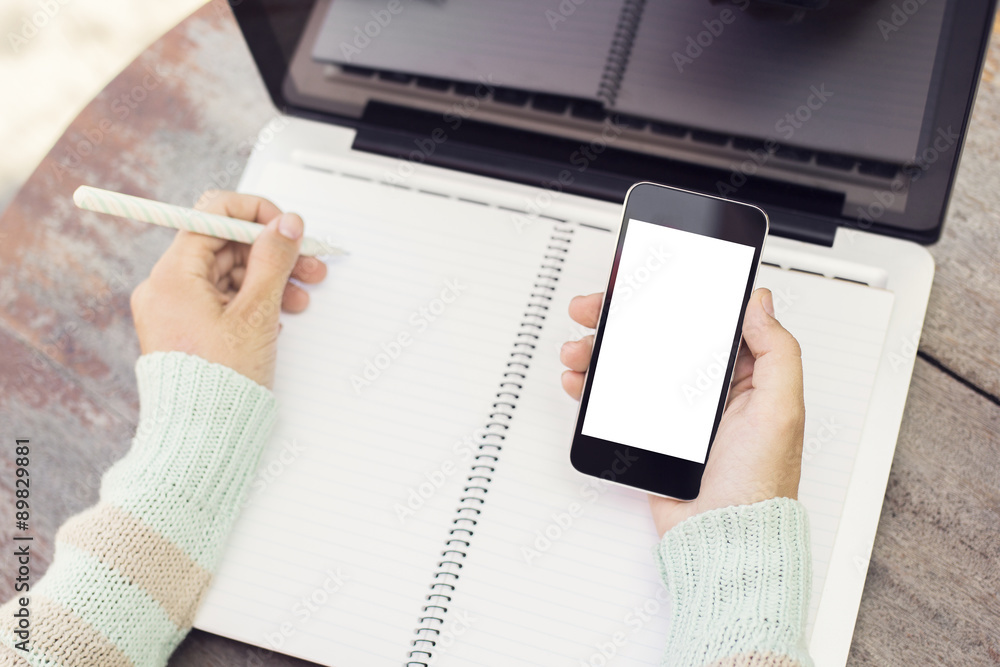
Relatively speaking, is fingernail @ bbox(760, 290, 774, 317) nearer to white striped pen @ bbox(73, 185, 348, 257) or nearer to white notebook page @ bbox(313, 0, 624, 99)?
white notebook page @ bbox(313, 0, 624, 99)

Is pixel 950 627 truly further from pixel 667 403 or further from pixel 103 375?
pixel 103 375

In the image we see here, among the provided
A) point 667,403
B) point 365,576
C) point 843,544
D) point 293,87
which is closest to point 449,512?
point 365,576

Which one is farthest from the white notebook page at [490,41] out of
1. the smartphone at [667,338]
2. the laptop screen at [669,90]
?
the smartphone at [667,338]

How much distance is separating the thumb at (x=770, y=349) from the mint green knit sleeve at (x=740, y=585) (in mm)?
79

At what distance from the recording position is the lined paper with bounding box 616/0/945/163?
439 millimetres

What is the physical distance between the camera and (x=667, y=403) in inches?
18.9

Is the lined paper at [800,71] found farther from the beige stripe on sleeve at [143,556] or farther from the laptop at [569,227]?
the beige stripe on sleeve at [143,556]

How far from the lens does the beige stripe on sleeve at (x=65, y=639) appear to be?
0.45 metres

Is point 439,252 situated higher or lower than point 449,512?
higher

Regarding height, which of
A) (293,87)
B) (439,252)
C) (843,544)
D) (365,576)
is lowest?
(365,576)

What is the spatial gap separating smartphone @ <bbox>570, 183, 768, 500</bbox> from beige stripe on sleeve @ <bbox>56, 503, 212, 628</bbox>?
29 centimetres

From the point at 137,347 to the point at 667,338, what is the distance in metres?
0.46

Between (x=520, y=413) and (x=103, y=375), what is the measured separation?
38 centimetres

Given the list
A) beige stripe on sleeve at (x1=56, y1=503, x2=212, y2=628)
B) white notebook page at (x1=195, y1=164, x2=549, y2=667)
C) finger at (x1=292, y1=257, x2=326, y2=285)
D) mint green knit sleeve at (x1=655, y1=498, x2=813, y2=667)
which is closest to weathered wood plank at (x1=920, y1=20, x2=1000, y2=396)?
mint green knit sleeve at (x1=655, y1=498, x2=813, y2=667)
